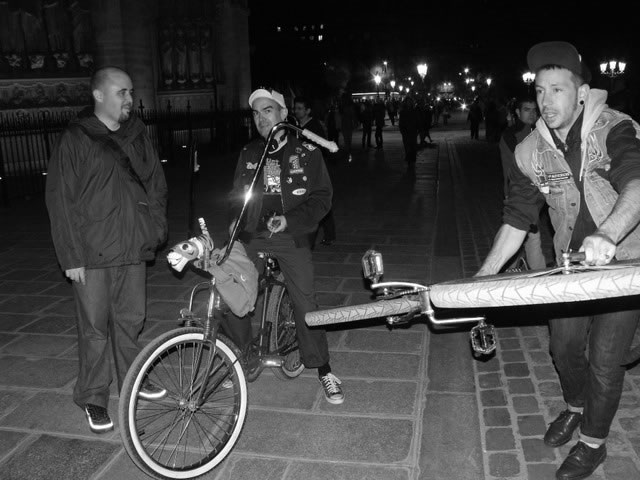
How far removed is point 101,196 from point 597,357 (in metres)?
2.98

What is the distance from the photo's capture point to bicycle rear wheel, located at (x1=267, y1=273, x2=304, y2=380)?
437 centimetres

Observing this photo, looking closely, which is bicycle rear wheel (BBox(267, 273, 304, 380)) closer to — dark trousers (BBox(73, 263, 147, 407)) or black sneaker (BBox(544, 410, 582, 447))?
dark trousers (BBox(73, 263, 147, 407))

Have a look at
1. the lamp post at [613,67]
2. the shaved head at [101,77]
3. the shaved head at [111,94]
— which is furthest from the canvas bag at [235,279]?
the lamp post at [613,67]

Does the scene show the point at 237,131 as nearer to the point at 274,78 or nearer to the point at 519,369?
the point at 274,78

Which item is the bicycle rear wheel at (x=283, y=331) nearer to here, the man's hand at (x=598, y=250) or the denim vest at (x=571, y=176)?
the denim vest at (x=571, y=176)

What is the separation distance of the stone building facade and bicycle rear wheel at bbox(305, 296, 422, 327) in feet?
72.1

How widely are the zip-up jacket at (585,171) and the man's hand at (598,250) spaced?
65 cm

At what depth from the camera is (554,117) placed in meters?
3.19

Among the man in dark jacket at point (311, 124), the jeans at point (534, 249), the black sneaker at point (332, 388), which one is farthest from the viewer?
the man in dark jacket at point (311, 124)

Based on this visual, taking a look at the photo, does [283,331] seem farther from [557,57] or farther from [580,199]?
[557,57]

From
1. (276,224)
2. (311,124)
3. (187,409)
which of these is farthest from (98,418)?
(311,124)

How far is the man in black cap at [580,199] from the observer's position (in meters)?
3.12

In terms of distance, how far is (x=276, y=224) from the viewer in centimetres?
395

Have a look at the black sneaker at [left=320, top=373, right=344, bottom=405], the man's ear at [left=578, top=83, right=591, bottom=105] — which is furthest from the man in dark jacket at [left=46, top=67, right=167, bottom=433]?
the man's ear at [left=578, top=83, right=591, bottom=105]
